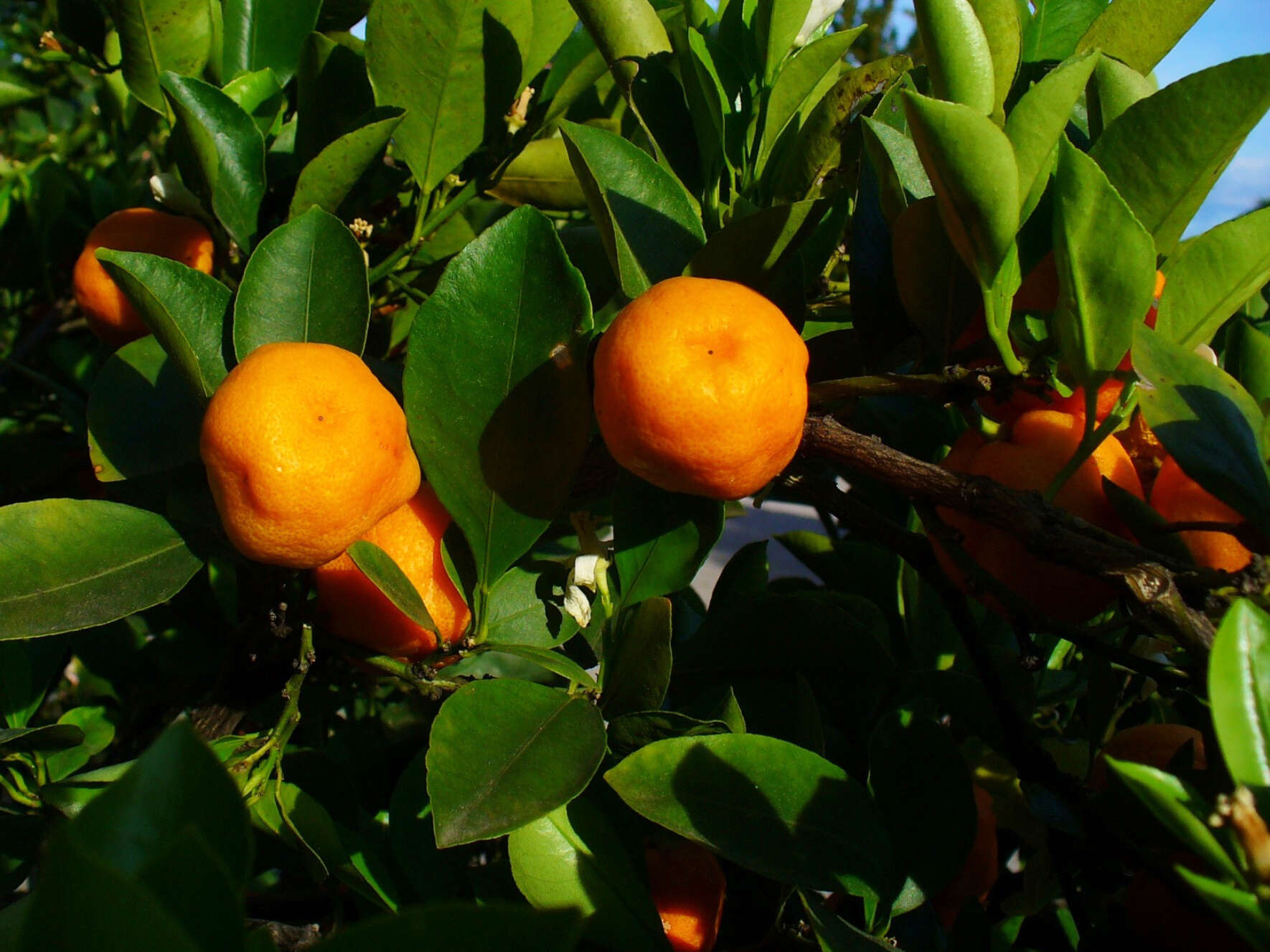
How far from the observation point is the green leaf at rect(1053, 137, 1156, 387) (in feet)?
1.75

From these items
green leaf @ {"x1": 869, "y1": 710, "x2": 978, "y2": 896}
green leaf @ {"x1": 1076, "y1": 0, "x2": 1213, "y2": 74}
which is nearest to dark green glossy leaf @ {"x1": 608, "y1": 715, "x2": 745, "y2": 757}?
green leaf @ {"x1": 869, "y1": 710, "x2": 978, "y2": 896}

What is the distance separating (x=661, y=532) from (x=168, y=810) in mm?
384

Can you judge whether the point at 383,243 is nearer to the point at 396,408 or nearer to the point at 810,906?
the point at 396,408

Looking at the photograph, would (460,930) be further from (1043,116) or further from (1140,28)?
Answer: (1140,28)

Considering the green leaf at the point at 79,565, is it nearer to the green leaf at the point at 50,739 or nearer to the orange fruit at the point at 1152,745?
the green leaf at the point at 50,739

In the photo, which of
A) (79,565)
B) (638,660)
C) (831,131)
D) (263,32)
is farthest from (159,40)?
(638,660)

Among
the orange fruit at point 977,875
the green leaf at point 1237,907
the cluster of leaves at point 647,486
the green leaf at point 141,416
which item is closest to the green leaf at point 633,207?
the cluster of leaves at point 647,486

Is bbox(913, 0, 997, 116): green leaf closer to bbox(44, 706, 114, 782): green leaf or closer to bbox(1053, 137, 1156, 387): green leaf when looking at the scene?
bbox(1053, 137, 1156, 387): green leaf

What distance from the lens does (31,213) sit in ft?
4.39

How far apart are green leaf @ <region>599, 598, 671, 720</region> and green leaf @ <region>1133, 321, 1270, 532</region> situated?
1.02 ft

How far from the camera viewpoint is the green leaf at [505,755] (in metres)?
0.53

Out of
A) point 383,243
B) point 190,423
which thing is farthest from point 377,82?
point 190,423

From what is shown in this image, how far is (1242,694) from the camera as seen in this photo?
0.40 m

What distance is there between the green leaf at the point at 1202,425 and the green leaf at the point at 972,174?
9 centimetres
